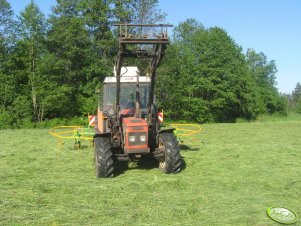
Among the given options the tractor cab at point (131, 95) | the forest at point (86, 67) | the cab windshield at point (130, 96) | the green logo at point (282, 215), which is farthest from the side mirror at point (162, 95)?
the green logo at point (282, 215)

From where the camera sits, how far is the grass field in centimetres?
548

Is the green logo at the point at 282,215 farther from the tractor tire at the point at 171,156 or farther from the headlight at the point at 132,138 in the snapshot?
the headlight at the point at 132,138

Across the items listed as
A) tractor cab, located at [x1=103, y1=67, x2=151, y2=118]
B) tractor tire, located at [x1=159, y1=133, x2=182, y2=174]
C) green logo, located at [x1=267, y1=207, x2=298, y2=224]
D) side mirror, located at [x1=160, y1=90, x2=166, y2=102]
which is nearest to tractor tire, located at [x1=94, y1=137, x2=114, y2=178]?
tractor tire, located at [x1=159, y1=133, x2=182, y2=174]

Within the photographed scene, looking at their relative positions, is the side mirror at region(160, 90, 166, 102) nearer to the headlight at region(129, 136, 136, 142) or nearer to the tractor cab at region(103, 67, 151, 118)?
the tractor cab at region(103, 67, 151, 118)

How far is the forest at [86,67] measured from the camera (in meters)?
25.8

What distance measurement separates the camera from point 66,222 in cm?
525

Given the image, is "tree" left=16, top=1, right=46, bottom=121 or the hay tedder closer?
the hay tedder

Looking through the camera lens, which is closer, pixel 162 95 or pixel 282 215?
pixel 282 215

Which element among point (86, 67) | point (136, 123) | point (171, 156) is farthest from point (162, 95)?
point (171, 156)

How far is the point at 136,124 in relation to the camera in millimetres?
8164

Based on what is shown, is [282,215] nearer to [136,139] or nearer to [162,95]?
[136,139]

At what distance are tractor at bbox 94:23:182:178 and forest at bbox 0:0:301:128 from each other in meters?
15.9

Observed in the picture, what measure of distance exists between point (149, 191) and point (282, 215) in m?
2.34

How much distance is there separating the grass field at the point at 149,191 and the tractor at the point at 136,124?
1.26ft
